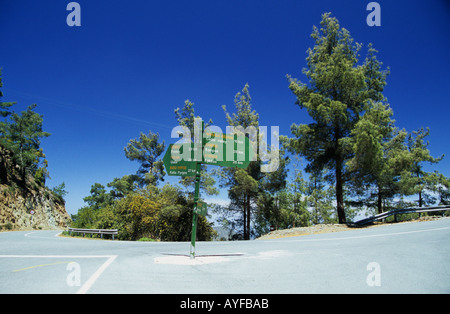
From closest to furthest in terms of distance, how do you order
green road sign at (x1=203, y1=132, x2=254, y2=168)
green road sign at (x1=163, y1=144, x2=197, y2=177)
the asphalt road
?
1. the asphalt road
2. green road sign at (x1=163, y1=144, x2=197, y2=177)
3. green road sign at (x1=203, y1=132, x2=254, y2=168)

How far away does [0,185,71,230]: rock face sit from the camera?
32969 millimetres

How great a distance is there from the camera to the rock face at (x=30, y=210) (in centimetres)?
3297

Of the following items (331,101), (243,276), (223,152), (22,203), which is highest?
(331,101)

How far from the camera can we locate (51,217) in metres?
44.8

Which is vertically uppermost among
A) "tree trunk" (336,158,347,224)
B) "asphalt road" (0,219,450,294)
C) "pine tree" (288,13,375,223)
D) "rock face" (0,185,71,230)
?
"pine tree" (288,13,375,223)

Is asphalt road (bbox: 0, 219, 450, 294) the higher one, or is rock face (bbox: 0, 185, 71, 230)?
asphalt road (bbox: 0, 219, 450, 294)

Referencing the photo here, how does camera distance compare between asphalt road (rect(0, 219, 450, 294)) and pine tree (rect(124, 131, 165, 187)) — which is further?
pine tree (rect(124, 131, 165, 187))

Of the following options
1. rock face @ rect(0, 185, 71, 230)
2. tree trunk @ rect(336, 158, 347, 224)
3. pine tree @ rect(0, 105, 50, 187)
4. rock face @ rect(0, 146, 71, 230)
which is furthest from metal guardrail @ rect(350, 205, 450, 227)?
pine tree @ rect(0, 105, 50, 187)

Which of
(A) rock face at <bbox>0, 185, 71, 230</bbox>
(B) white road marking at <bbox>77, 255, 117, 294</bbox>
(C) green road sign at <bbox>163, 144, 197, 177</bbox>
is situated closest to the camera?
(B) white road marking at <bbox>77, 255, 117, 294</bbox>

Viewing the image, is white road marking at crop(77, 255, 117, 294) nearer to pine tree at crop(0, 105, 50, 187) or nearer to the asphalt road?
the asphalt road

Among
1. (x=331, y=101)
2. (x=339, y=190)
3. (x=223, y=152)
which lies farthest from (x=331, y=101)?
(x=223, y=152)

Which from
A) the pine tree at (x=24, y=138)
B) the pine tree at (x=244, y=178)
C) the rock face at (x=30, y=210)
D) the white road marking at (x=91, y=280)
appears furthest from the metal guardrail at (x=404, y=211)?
the pine tree at (x=24, y=138)

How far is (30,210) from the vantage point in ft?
122

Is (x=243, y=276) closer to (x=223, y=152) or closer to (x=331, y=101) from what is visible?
(x=223, y=152)
